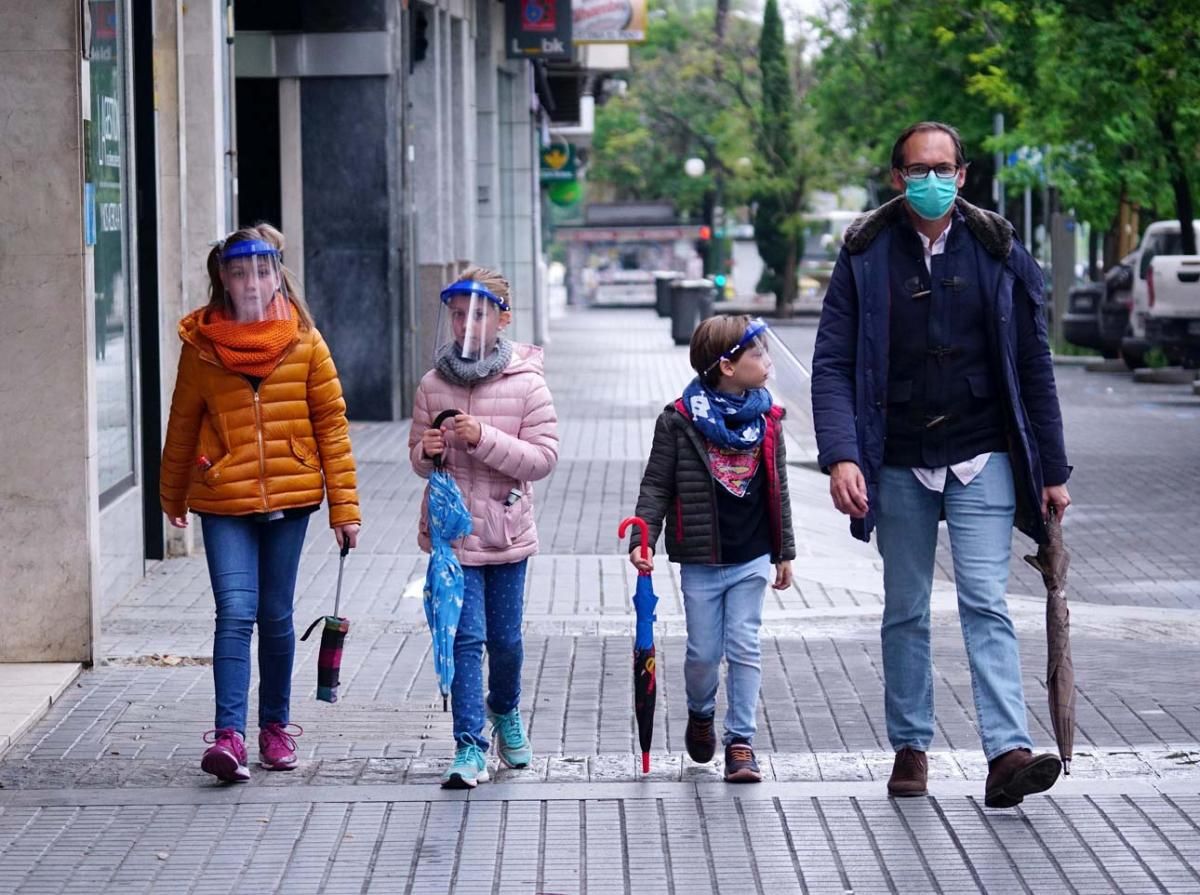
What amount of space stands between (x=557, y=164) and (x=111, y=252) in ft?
120

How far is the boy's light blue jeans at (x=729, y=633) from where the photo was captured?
655 cm

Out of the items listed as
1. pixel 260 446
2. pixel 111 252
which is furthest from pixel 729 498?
pixel 111 252

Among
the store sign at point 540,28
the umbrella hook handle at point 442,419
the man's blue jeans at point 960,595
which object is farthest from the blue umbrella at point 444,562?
the store sign at point 540,28

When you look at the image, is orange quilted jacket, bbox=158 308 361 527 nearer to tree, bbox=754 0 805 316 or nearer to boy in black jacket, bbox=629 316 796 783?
boy in black jacket, bbox=629 316 796 783

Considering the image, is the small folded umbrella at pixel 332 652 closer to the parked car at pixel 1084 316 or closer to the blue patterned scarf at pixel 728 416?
the blue patterned scarf at pixel 728 416

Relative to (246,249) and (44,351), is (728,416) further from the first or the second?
(44,351)

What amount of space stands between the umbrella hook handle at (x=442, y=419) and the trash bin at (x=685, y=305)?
30165 millimetres

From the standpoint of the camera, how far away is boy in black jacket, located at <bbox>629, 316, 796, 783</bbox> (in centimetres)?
650

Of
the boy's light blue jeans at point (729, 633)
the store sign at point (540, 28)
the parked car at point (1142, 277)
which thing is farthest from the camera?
the store sign at point (540, 28)

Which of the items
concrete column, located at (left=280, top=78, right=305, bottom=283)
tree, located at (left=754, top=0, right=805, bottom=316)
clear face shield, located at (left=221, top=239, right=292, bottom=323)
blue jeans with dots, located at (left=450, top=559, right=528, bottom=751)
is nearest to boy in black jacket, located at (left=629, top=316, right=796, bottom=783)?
blue jeans with dots, located at (left=450, top=559, right=528, bottom=751)

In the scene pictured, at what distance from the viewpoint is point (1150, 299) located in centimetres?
2641

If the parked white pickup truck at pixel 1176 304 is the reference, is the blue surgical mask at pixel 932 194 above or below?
above

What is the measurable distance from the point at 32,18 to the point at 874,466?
12.3ft

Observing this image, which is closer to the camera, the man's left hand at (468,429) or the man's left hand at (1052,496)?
the man's left hand at (1052,496)
